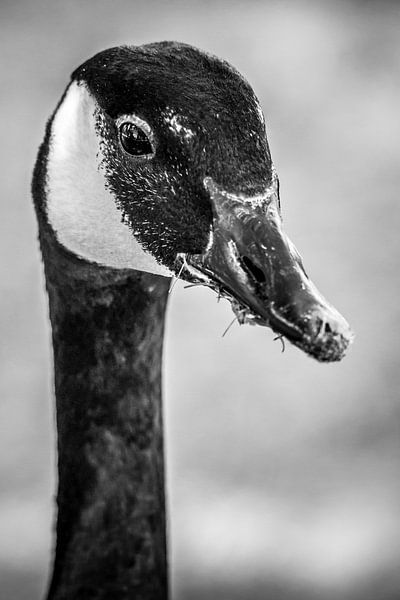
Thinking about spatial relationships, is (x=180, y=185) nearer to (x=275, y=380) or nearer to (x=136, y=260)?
(x=136, y=260)

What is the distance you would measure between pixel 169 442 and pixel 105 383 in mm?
2343

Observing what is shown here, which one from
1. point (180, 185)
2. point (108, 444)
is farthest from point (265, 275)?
point (108, 444)

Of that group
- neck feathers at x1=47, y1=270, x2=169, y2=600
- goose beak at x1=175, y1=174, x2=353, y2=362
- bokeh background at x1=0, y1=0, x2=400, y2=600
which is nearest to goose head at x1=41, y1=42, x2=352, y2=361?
goose beak at x1=175, y1=174, x2=353, y2=362

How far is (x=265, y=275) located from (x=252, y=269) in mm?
29

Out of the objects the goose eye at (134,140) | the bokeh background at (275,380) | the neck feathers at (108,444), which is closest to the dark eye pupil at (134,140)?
the goose eye at (134,140)

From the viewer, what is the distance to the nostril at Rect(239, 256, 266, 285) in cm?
112

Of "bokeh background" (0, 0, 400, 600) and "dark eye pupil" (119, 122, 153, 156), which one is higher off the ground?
"bokeh background" (0, 0, 400, 600)

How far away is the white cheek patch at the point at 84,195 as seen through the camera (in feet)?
4.26

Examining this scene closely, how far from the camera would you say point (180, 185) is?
3.96 feet

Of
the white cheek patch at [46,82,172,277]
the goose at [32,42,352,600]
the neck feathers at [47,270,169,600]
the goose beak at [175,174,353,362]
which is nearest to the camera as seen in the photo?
the goose beak at [175,174,353,362]

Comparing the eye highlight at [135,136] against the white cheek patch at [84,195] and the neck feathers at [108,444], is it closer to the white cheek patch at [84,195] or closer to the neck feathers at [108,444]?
the white cheek patch at [84,195]

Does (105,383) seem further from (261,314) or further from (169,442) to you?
(169,442)

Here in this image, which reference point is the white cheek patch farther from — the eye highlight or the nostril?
the nostril

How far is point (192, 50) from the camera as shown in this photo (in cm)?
126
